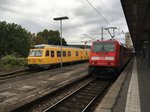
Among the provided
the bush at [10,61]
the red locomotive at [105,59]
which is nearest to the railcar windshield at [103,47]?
the red locomotive at [105,59]

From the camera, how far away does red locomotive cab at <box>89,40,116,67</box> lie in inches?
617

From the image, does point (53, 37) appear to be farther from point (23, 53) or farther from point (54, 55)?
point (54, 55)

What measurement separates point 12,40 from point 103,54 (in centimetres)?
3738

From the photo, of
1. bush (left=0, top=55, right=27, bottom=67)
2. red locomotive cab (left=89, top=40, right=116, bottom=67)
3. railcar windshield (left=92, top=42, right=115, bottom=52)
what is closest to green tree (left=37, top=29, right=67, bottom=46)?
bush (left=0, top=55, right=27, bottom=67)

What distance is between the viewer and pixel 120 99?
325 inches

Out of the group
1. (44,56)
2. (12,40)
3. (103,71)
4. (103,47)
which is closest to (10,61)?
(44,56)

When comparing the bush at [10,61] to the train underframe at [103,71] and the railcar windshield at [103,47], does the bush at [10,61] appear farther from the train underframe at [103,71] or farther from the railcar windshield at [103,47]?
the railcar windshield at [103,47]

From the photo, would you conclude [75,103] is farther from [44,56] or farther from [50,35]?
[50,35]

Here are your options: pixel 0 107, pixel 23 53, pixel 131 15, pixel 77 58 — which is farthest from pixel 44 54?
pixel 23 53

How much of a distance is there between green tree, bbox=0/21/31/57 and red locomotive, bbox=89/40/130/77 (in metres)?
34.6

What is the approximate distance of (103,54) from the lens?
16094 mm

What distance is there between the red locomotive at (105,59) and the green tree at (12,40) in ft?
114

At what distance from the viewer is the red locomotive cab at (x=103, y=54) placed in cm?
1567

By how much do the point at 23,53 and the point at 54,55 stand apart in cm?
2967
